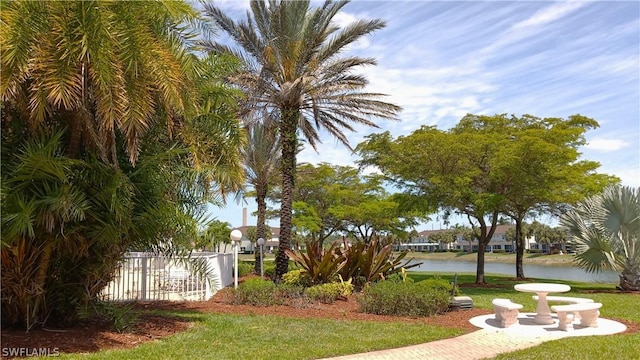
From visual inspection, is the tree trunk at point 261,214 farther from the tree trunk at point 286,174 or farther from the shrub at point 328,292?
the shrub at point 328,292

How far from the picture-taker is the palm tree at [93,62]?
6594 mm

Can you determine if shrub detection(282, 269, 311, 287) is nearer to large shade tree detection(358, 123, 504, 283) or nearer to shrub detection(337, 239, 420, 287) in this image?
shrub detection(337, 239, 420, 287)

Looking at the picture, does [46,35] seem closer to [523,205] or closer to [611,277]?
[523,205]

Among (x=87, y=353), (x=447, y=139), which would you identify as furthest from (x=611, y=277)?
(x=87, y=353)

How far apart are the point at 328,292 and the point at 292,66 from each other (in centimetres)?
786

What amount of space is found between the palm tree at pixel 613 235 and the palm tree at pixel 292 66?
28.0 ft

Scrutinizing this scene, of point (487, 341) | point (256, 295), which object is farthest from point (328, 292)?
point (487, 341)

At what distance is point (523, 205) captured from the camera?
23.6 meters

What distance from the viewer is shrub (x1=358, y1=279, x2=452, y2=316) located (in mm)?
11891

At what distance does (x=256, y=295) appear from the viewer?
13.4 meters

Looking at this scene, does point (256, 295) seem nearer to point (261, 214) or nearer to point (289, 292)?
point (289, 292)

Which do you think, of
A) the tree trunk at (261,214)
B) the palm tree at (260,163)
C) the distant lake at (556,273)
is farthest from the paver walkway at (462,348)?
the palm tree at (260,163)

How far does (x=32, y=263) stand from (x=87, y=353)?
1994 mm

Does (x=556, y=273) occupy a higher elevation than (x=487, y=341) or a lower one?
lower
